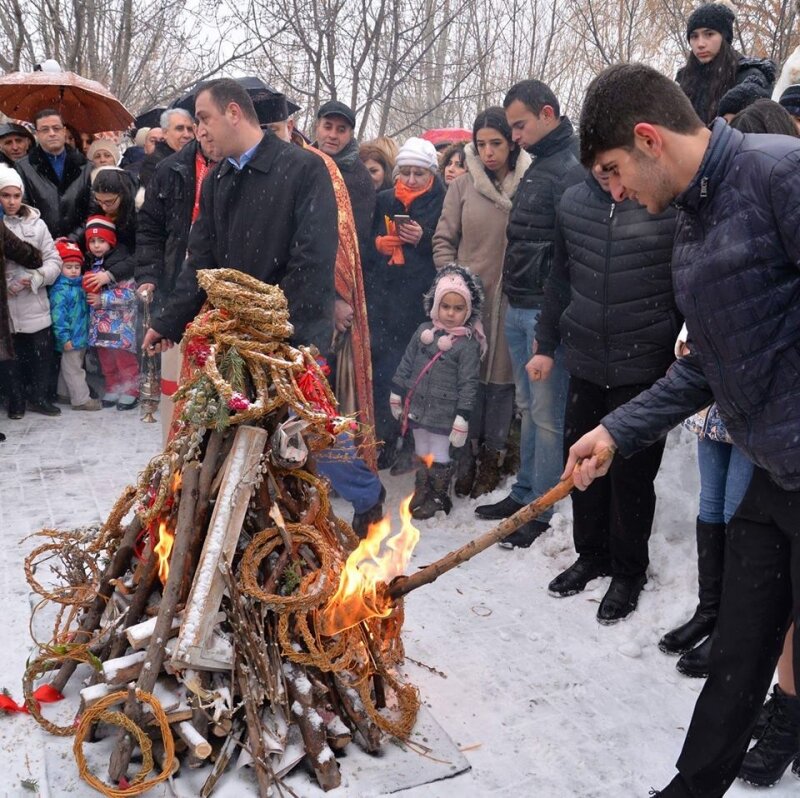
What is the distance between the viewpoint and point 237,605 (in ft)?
10.4

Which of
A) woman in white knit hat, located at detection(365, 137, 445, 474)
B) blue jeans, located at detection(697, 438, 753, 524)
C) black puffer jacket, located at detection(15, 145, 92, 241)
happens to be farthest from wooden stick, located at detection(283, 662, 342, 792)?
black puffer jacket, located at detection(15, 145, 92, 241)

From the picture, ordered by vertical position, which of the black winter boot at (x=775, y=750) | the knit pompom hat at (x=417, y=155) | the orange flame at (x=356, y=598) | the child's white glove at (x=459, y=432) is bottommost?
the black winter boot at (x=775, y=750)

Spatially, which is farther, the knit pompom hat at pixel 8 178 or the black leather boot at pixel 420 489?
the knit pompom hat at pixel 8 178

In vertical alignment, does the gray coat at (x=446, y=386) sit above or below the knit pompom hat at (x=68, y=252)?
below

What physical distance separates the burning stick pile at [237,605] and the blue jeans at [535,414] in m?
2.04

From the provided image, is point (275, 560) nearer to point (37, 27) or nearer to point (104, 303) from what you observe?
point (104, 303)

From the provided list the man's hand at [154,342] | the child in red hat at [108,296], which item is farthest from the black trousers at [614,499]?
the child in red hat at [108,296]

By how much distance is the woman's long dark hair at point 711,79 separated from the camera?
5.75 meters

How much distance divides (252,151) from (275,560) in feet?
7.95

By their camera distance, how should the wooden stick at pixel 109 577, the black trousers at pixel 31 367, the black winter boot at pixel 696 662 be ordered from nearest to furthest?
the wooden stick at pixel 109 577 < the black winter boot at pixel 696 662 < the black trousers at pixel 31 367

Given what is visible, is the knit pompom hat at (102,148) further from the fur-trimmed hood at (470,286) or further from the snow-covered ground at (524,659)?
the fur-trimmed hood at (470,286)

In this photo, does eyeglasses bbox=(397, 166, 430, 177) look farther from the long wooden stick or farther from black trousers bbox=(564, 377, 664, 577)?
the long wooden stick

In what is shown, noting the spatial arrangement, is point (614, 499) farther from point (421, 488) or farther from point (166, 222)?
point (166, 222)

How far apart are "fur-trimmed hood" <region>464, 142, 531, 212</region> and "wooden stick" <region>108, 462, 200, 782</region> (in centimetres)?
335
